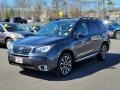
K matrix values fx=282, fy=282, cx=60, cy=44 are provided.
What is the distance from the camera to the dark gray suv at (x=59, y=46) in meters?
7.86

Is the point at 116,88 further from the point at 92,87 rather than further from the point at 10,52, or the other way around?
the point at 10,52

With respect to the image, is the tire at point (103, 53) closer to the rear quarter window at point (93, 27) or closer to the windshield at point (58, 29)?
the rear quarter window at point (93, 27)

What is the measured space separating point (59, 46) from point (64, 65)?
0.66 m

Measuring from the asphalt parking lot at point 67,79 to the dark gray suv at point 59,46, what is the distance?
351mm

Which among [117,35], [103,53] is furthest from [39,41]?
[117,35]

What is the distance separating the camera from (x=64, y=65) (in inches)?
332

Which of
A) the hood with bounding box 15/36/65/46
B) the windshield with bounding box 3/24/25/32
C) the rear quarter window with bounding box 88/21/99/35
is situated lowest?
the windshield with bounding box 3/24/25/32

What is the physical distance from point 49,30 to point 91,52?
1716mm

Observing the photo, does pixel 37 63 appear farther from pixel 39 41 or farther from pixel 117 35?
pixel 117 35

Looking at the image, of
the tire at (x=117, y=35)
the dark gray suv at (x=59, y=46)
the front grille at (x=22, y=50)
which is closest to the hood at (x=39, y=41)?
the dark gray suv at (x=59, y=46)

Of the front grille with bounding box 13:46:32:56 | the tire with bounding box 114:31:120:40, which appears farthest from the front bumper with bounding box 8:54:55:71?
the tire with bounding box 114:31:120:40

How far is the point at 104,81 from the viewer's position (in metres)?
7.86

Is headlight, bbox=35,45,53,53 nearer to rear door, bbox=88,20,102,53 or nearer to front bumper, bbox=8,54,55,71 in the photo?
front bumper, bbox=8,54,55,71

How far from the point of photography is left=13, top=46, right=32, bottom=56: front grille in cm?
798
